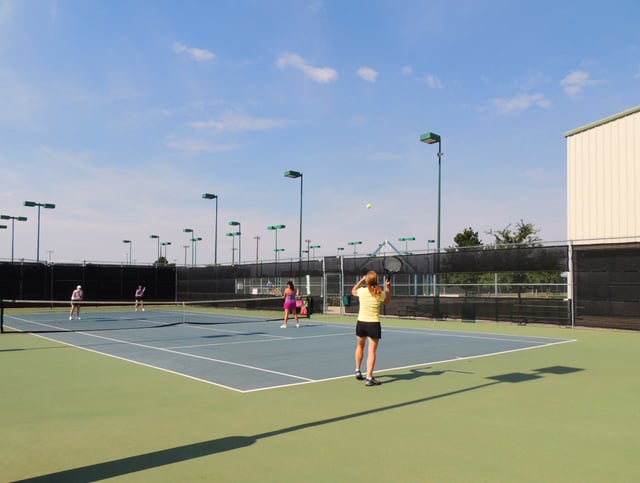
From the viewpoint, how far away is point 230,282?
3594 centimetres

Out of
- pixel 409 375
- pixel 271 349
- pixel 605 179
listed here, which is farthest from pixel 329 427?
pixel 605 179

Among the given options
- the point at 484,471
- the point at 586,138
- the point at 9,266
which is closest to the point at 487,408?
the point at 484,471

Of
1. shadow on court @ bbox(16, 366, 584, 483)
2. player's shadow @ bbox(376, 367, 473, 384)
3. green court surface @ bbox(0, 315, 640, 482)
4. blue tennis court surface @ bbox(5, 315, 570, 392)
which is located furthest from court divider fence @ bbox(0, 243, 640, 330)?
shadow on court @ bbox(16, 366, 584, 483)

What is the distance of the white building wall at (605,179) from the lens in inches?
845

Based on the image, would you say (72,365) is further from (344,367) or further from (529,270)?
(529,270)

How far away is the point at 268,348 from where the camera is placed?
1308cm

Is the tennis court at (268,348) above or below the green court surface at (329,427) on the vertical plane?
below

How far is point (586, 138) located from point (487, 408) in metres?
20.3

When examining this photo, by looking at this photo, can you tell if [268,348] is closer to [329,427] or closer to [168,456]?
[329,427]

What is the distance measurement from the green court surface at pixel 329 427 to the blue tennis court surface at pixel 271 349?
714 millimetres

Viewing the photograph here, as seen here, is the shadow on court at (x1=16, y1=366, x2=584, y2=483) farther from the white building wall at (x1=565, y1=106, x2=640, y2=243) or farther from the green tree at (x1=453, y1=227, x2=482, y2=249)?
the green tree at (x1=453, y1=227, x2=482, y2=249)

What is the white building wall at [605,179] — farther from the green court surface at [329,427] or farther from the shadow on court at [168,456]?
the shadow on court at [168,456]

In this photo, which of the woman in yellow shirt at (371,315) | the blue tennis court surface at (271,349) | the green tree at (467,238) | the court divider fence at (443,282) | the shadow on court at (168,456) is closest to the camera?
the shadow on court at (168,456)

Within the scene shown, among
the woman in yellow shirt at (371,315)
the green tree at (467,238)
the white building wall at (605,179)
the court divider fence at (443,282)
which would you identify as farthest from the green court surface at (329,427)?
the green tree at (467,238)
